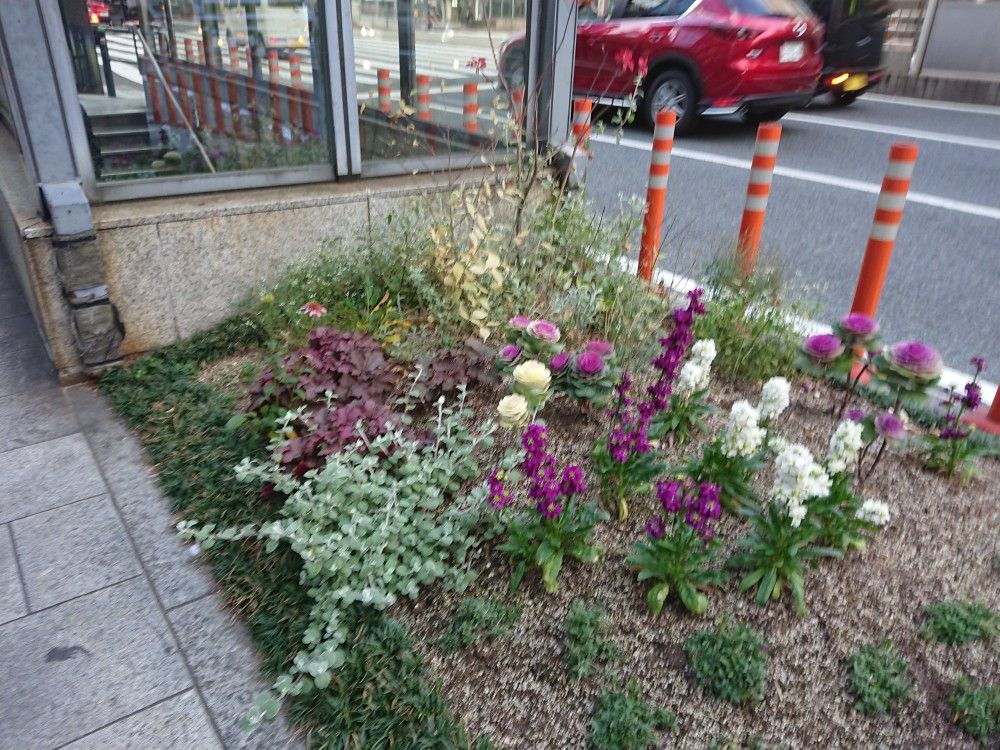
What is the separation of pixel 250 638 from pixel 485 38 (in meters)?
4.09

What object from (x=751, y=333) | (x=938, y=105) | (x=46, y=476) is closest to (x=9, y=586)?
(x=46, y=476)

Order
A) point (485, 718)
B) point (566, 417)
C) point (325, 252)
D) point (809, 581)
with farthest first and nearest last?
point (325, 252) → point (566, 417) → point (809, 581) → point (485, 718)

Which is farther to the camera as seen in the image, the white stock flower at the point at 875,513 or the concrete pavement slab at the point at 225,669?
the white stock flower at the point at 875,513

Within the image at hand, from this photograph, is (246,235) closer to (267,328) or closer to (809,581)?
(267,328)

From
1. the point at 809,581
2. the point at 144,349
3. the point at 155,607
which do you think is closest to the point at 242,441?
the point at 155,607

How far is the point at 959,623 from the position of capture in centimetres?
249

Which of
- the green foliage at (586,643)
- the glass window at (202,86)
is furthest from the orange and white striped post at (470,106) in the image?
the green foliage at (586,643)

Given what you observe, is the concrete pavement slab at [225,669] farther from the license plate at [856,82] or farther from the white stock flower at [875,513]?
the license plate at [856,82]

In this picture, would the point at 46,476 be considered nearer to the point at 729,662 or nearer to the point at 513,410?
the point at 513,410

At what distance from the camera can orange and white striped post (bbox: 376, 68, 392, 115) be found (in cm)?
507

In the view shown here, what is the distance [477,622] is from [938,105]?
14.7 m

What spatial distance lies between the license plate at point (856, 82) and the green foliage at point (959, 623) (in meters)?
11.7

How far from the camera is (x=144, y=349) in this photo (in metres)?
4.35

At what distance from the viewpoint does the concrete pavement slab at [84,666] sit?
240 cm
